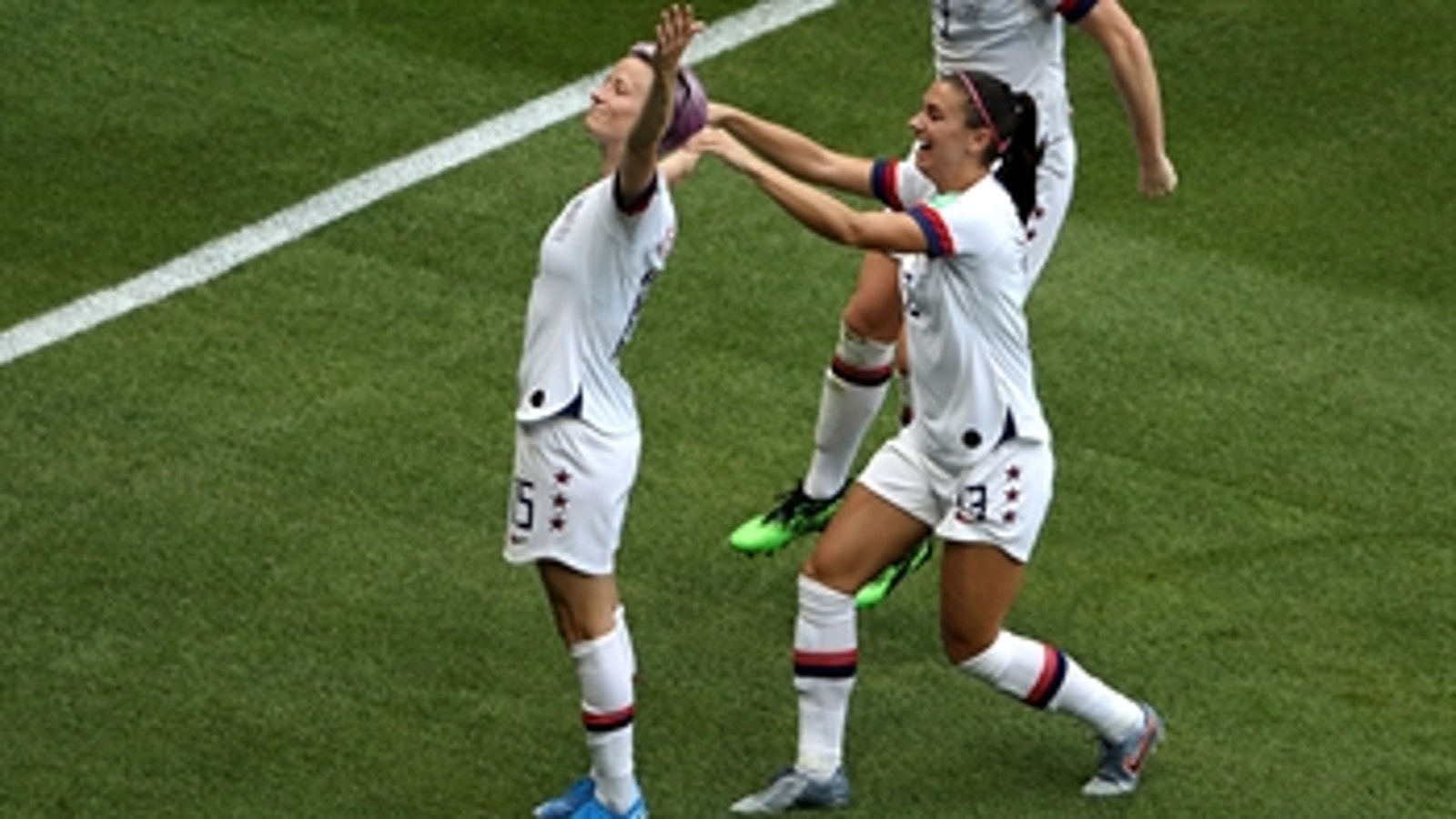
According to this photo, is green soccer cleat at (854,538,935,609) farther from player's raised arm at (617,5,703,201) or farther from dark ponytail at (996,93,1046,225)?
player's raised arm at (617,5,703,201)

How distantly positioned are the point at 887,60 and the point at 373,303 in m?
3.30

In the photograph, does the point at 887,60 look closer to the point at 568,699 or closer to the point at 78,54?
the point at 78,54

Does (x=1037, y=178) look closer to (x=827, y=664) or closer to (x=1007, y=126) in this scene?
(x=1007, y=126)

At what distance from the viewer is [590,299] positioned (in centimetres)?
835

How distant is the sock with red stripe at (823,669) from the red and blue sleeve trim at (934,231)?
111cm

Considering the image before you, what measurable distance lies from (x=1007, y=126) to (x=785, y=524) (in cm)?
215

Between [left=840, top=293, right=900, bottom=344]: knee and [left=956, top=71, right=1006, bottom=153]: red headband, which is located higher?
[left=956, top=71, right=1006, bottom=153]: red headband

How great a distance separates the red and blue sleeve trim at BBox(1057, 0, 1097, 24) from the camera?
9781 millimetres

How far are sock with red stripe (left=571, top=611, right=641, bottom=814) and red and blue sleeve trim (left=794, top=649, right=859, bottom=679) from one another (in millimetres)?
578

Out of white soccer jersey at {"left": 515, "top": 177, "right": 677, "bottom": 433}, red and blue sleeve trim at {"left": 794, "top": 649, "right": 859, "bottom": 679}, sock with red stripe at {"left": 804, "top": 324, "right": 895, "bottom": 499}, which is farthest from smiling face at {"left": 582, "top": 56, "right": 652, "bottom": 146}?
sock with red stripe at {"left": 804, "top": 324, "right": 895, "bottom": 499}

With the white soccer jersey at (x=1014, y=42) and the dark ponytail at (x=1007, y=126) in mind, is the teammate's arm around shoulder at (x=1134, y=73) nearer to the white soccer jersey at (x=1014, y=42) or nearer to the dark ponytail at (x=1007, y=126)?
the white soccer jersey at (x=1014, y=42)

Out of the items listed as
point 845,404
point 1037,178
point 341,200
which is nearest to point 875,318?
point 845,404

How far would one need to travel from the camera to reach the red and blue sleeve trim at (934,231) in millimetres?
8445

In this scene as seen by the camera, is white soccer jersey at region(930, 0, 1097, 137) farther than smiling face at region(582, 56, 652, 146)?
Yes
